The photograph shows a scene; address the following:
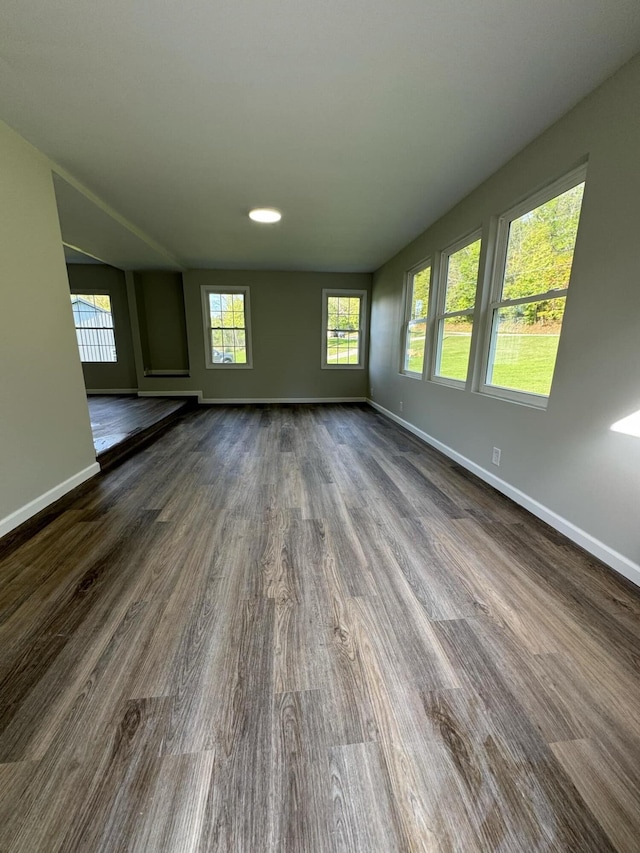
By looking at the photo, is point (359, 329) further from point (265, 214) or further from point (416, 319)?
point (265, 214)

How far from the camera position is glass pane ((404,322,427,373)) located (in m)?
4.22

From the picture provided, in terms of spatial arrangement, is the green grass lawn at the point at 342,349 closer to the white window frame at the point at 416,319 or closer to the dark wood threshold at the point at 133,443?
the white window frame at the point at 416,319

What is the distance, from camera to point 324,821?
798 mm

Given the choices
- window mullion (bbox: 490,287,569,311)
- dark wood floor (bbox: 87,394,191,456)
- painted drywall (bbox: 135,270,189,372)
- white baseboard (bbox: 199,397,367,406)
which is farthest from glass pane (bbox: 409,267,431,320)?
painted drywall (bbox: 135,270,189,372)

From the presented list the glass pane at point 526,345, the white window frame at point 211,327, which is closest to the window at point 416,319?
the glass pane at point 526,345

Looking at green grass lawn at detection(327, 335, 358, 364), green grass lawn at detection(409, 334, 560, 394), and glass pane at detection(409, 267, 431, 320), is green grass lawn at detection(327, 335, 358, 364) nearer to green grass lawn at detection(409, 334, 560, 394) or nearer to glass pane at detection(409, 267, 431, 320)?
glass pane at detection(409, 267, 431, 320)

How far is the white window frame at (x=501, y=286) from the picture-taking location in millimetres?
2119

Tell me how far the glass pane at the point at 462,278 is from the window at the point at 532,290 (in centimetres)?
35

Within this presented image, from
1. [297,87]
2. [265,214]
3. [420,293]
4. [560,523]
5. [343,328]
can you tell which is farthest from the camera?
[343,328]

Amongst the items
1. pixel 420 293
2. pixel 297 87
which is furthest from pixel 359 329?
pixel 297 87

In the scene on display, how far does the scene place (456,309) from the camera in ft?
11.2

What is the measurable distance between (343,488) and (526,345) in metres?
1.80

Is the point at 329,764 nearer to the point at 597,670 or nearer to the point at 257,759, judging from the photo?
the point at 257,759

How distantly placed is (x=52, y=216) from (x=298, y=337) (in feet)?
13.8
